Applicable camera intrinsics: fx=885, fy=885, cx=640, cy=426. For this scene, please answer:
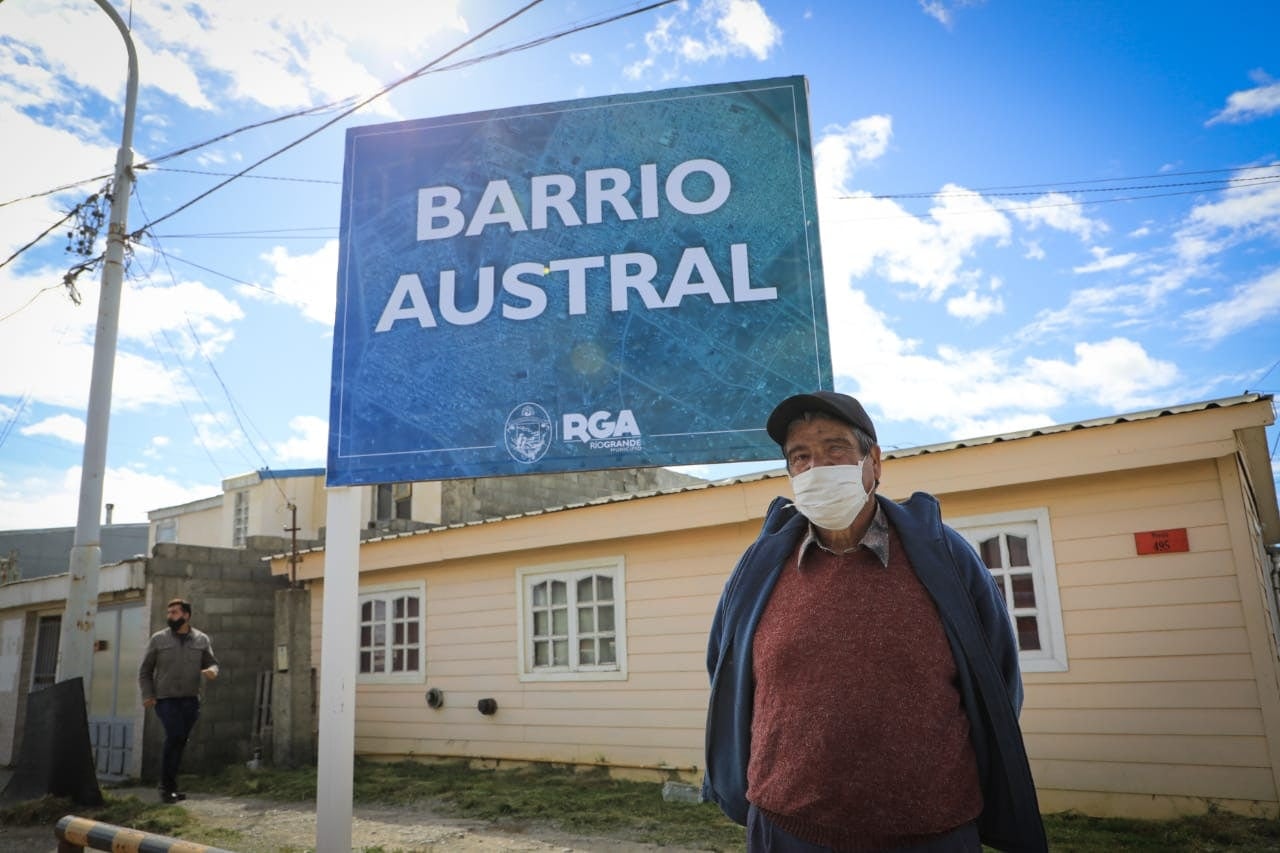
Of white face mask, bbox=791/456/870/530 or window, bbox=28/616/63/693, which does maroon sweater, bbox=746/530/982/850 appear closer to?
white face mask, bbox=791/456/870/530

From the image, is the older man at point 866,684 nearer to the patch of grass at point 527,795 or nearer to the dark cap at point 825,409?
the dark cap at point 825,409

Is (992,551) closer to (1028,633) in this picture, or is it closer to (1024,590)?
(1024,590)

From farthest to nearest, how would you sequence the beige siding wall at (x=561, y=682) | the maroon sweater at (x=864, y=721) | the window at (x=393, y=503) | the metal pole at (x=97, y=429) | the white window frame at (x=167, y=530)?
the white window frame at (x=167, y=530)
the window at (x=393, y=503)
the beige siding wall at (x=561, y=682)
the metal pole at (x=97, y=429)
the maroon sweater at (x=864, y=721)

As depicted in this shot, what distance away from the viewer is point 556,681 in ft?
33.2

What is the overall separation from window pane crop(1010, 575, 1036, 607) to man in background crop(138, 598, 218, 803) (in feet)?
25.1

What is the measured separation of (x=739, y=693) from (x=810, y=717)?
335mm

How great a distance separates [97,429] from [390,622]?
4.89m

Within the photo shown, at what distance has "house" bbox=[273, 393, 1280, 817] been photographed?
20.5ft

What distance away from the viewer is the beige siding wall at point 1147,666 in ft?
20.2

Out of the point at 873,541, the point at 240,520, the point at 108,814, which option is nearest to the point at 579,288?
the point at 873,541

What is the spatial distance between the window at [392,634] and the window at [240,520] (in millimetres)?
16133

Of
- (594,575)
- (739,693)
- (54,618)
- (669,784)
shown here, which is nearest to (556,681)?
(594,575)

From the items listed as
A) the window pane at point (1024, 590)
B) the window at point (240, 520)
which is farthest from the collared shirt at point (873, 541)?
the window at point (240, 520)

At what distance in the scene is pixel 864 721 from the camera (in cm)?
210
